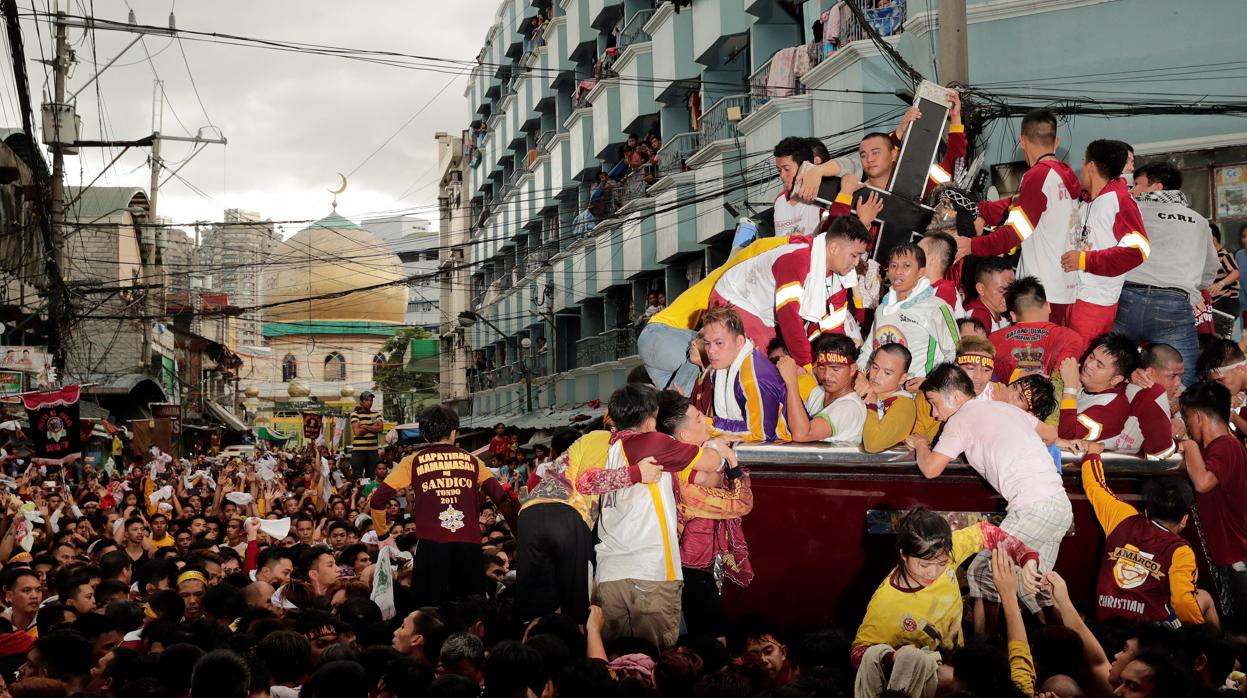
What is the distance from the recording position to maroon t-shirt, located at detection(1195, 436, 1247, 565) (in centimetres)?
722

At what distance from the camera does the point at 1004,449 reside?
6512 mm

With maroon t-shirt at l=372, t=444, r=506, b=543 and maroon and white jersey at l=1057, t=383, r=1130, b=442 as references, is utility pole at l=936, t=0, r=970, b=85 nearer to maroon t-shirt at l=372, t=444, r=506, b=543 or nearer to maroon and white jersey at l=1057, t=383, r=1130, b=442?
maroon and white jersey at l=1057, t=383, r=1130, b=442

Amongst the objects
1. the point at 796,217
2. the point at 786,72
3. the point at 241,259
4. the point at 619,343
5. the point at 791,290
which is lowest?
the point at 791,290

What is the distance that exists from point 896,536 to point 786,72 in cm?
→ 1639

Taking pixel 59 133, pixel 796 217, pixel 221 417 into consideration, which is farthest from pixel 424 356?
pixel 796 217

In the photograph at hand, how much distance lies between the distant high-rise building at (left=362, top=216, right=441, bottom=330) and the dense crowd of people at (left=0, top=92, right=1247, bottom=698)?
5755cm

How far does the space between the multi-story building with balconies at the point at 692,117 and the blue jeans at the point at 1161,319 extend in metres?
7.97

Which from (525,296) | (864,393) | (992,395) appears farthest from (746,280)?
(525,296)

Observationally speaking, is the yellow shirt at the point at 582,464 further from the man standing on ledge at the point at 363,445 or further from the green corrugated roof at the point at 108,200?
the green corrugated roof at the point at 108,200

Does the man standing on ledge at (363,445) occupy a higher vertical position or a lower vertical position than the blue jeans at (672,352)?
lower

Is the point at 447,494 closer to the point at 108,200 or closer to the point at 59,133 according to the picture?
the point at 59,133

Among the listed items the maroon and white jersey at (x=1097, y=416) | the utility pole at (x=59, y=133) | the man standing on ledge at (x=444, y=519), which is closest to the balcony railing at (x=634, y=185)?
the utility pole at (x=59, y=133)

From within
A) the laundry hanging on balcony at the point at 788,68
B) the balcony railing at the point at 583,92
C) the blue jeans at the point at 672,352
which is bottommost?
the blue jeans at the point at 672,352

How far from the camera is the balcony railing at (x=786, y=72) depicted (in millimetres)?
21547
